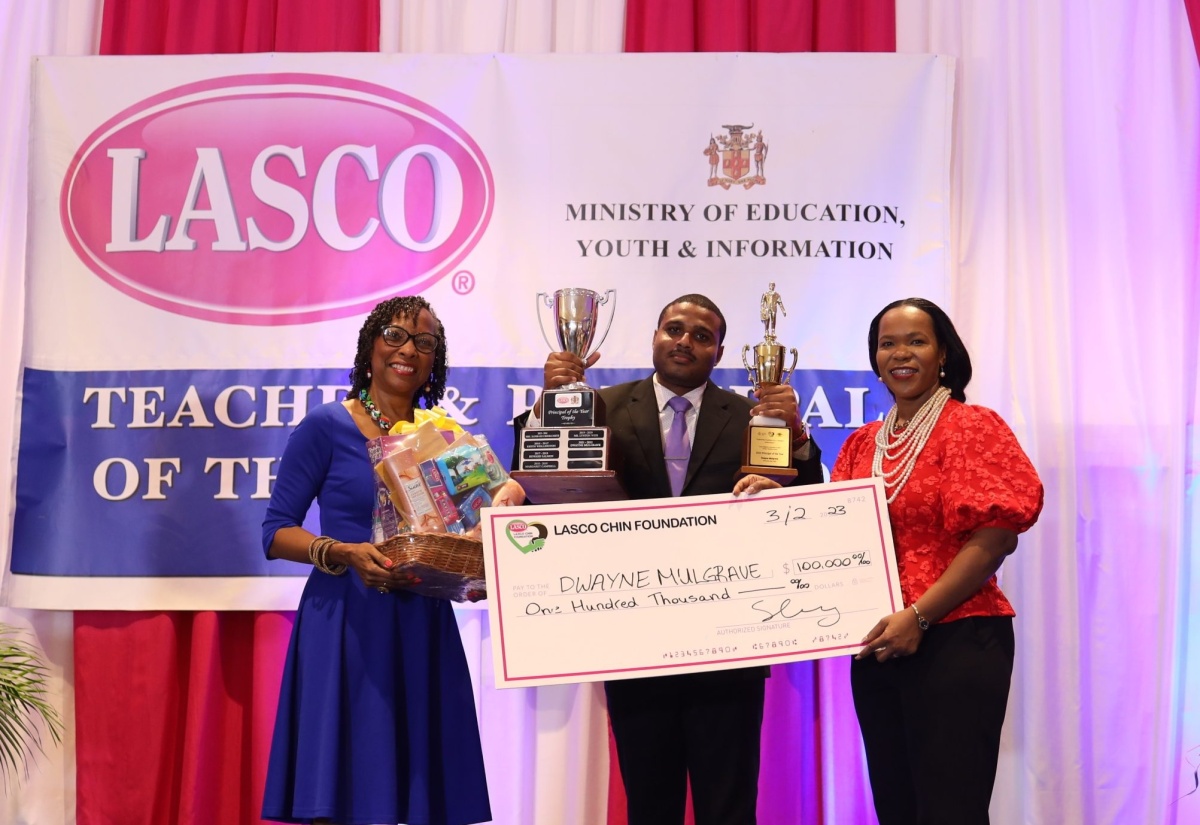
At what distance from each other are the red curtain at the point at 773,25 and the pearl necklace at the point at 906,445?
1603 millimetres

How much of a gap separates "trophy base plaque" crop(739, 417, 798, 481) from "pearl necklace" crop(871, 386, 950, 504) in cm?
18

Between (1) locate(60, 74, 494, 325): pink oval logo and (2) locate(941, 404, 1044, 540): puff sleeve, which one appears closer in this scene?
(2) locate(941, 404, 1044, 540): puff sleeve

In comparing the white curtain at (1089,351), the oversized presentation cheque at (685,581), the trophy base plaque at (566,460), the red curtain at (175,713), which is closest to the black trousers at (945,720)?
the oversized presentation cheque at (685,581)

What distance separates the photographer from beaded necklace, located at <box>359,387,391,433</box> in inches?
101

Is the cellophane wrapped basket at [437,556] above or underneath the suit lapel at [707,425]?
underneath

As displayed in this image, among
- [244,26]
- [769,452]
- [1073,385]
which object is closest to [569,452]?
[769,452]

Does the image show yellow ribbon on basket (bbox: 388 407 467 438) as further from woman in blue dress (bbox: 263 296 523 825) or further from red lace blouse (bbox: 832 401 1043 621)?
red lace blouse (bbox: 832 401 1043 621)

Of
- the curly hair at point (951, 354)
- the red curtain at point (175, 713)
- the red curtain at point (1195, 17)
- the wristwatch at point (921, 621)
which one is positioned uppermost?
the red curtain at point (1195, 17)

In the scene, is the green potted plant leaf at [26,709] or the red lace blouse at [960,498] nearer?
the red lace blouse at [960,498]

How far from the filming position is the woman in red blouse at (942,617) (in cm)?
215

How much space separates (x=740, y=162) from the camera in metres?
3.48

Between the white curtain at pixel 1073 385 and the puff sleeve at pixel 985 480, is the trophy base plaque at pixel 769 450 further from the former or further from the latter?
the white curtain at pixel 1073 385

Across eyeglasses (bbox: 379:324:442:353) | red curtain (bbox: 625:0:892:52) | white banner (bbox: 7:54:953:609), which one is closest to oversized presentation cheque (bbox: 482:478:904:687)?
A: eyeglasses (bbox: 379:324:442:353)

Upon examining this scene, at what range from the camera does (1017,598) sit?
11.0ft
